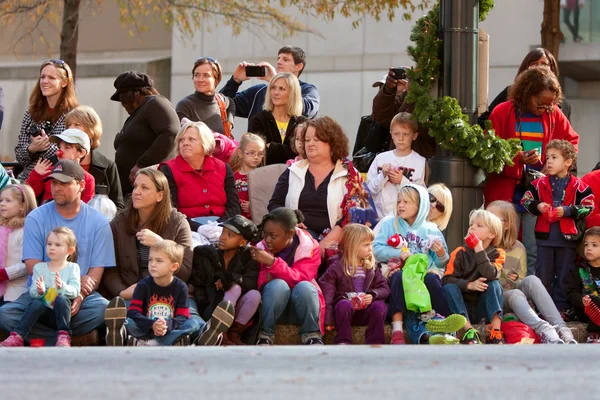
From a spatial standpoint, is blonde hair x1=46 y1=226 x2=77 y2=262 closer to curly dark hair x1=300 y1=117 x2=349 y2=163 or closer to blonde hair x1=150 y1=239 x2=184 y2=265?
blonde hair x1=150 y1=239 x2=184 y2=265

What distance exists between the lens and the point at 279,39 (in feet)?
67.0

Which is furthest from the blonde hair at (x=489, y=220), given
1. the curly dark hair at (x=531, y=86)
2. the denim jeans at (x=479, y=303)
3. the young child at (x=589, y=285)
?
the curly dark hair at (x=531, y=86)

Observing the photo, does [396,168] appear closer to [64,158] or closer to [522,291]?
[522,291]

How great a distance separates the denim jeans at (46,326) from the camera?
7.27m

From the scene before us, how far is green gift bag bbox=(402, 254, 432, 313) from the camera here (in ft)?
24.8

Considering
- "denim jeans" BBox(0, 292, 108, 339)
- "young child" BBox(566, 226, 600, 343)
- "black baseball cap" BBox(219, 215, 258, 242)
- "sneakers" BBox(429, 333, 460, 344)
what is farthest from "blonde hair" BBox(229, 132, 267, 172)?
"young child" BBox(566, 226, 600, 343)

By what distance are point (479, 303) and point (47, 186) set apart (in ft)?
11.3

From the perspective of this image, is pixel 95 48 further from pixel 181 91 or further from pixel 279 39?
pixel 279 39

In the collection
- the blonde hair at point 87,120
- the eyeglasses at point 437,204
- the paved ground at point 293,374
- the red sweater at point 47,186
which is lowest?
the paved ground at point 293,374

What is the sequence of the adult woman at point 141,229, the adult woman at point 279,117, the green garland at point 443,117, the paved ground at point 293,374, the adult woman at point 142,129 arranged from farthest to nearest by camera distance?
the adult woman at point 279,117 < the adult woman at point 142,129 < the green garland at point 443,117 < the adult woman at point 141,229 < the paved ground at point 293,374

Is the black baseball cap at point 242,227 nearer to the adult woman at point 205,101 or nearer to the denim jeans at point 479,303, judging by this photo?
the denim jeans at point 479,303

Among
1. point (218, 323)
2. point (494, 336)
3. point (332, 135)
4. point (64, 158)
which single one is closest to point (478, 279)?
point (494, 336)

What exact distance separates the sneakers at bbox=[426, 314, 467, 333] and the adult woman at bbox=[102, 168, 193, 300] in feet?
5.78

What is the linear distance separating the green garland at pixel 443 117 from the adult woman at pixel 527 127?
34 centimetres
